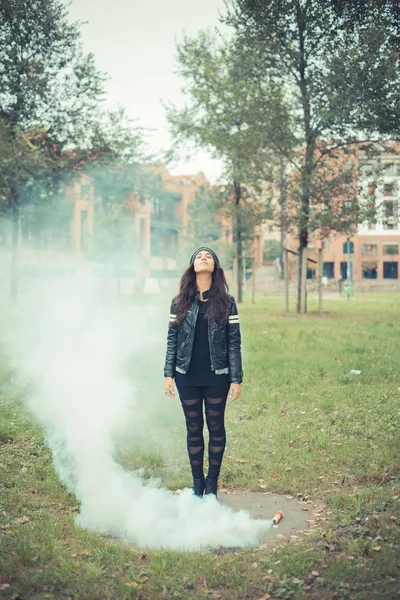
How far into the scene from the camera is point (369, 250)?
279 ft

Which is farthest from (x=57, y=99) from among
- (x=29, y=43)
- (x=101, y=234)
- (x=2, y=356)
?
(x=101, y=234)

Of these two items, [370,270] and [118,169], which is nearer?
[118,169]

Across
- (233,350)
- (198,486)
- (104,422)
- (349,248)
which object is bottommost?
(198,486)

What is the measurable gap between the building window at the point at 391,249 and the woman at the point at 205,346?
268 ft

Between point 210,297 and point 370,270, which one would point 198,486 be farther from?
point 370,270

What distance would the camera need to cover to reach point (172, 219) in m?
73.4

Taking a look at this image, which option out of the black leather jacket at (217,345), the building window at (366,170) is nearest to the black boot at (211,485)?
the black leather jacket at (217,345)

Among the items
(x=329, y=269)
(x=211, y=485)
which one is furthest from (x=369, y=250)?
(x=211, y=485)

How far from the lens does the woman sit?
5918 mm

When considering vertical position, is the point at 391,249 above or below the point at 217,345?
above

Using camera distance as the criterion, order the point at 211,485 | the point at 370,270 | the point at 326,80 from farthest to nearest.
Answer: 1. the point at 370,270
2. the point at 326,80
3. the point at 211,485

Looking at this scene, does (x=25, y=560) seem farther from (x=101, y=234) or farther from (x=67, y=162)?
(x=101, y=234)

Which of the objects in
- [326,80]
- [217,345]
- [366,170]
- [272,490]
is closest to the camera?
[217,345]

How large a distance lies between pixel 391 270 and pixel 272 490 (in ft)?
265
